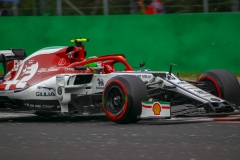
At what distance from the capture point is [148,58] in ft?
66.9

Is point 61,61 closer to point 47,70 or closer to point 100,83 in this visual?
point 47,70

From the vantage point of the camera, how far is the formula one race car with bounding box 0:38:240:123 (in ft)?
39.9

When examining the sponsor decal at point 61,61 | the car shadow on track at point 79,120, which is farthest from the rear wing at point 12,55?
the sponsor decal at point 61,61

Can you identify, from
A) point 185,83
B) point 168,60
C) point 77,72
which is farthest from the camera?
point 168,60

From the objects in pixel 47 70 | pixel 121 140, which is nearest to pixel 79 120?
pixel 47 70

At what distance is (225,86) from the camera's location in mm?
13102

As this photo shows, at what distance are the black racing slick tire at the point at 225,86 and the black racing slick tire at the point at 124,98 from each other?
1.55 meters

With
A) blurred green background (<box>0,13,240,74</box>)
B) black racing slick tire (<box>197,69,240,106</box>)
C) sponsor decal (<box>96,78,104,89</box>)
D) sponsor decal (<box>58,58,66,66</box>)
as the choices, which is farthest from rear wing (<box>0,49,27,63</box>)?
blurred green background (<box>0,13,240,74</box>)

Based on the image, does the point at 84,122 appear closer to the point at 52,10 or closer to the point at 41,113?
the point at 41,113

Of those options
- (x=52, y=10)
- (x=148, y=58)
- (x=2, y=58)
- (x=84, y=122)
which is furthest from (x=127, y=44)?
(x=84, y=122)

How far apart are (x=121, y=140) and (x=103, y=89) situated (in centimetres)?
267

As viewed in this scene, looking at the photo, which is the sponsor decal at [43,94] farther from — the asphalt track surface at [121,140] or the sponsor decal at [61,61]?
the sponsor decal at [61,61]

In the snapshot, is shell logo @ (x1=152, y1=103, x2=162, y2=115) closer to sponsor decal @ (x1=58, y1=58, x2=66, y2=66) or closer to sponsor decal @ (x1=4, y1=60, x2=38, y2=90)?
sponsor decal @ (x1=58, y1=58, x2=66, y2=66)

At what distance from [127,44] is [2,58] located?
20.6 ft
